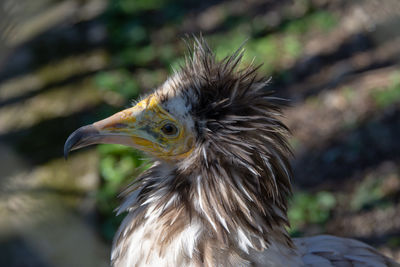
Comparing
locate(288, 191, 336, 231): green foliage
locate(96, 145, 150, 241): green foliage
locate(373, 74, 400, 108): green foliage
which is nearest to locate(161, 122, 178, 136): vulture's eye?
locate(96, 145, 150, 241): green foliage

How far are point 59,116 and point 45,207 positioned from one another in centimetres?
79

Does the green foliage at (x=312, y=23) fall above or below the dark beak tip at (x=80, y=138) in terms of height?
above

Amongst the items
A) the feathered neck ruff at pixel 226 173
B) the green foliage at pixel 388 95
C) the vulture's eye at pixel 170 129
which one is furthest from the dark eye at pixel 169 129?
the green foliage at pixel 388 95

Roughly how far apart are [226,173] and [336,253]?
0.84 metres

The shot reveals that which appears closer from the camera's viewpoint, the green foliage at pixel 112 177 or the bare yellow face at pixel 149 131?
the bare yellow face at pixel 149 131

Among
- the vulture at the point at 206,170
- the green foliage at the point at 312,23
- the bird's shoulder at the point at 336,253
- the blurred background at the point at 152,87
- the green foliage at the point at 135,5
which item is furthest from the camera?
the green foliage at the point at 135,5

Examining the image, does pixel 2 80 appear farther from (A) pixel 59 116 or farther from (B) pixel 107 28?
(B) pixel 107 28

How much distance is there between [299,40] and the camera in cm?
422

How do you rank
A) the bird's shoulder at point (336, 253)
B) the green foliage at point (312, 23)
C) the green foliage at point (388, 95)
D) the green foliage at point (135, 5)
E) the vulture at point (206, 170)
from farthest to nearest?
the green foliage at point (135, 5), the green foliage at point (312, 23), the green foliage at point (388, 95), the bird's shoulder at point (336, 253), the vulture at point (206, 170)

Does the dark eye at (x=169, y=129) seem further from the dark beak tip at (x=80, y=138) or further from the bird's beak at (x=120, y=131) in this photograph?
the dark beak tip at (x=80, y=138)

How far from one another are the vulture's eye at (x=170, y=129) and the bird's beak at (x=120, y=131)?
0.07 meters

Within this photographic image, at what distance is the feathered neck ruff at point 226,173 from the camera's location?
5.38 feet

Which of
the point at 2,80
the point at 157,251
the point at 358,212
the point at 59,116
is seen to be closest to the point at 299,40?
the point at 358,212

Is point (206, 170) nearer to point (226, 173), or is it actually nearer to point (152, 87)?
point (226, 173)
